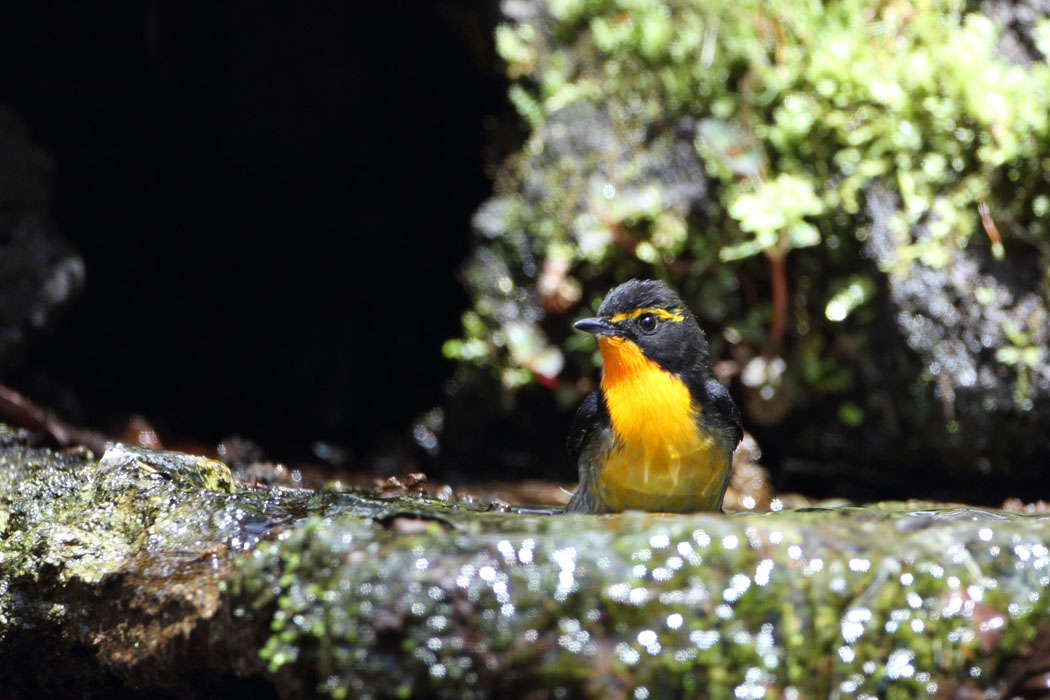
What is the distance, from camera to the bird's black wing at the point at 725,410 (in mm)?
4031

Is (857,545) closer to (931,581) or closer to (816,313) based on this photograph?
(931,581)

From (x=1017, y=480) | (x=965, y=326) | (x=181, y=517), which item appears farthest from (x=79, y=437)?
(x=1017, y=480)

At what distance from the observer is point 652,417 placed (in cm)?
376

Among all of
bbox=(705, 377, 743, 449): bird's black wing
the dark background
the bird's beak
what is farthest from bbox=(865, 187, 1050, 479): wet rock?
the dark background

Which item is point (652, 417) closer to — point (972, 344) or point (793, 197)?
point (793, 197)

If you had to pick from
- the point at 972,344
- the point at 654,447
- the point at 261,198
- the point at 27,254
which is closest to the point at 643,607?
the point at 654,447

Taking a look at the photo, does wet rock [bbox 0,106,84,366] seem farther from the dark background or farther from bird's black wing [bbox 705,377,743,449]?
bird's black wing [bbox 705,377,743,449]

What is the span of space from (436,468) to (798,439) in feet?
7.95

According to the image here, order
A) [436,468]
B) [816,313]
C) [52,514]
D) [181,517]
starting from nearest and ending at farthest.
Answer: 1. [181,517]
2. [52,514]
3. [816,313]
4. [436,468]

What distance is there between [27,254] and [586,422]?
13.3ft

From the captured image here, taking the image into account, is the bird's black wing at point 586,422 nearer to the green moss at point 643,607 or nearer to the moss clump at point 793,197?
the green moss at point 643,607

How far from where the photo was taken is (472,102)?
765 centimetres

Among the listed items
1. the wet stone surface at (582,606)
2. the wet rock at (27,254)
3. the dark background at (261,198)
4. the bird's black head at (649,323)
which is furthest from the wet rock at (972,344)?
the wet rock at (27,254)

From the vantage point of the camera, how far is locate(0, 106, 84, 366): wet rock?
19.5 ft
